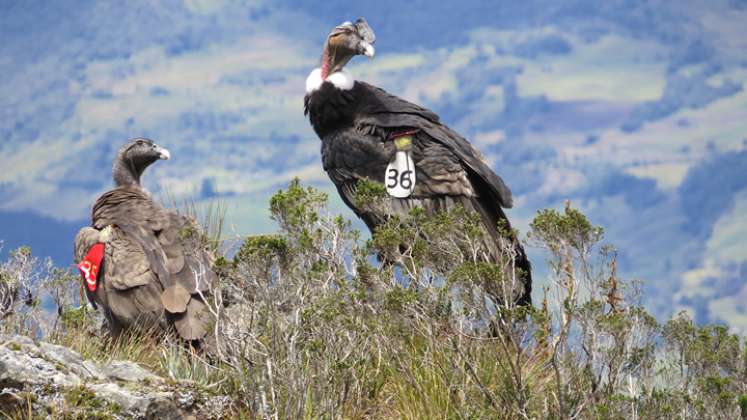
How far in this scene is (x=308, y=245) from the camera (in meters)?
7.70

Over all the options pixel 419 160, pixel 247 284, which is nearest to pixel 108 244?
pixel 247 284

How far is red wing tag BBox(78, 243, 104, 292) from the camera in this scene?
31.3ft

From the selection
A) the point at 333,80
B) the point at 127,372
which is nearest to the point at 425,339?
the point at 127,372

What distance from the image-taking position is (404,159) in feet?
36.6

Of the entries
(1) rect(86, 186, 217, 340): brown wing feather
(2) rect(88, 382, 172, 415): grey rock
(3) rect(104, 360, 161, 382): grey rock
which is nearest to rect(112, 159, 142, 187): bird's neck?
(1) rect(86, 186, 217, 340): brown wing feather

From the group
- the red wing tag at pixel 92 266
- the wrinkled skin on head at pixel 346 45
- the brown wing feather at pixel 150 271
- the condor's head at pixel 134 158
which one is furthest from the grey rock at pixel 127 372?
the wrinkled skin on head at pixel 346 45

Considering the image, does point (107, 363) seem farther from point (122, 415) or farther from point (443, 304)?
point (443, 304)

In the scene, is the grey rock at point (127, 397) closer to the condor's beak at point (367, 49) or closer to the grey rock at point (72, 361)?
the grey rock at point (72, 361)

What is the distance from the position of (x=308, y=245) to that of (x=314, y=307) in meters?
0.45

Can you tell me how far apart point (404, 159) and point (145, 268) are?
314 centimetres

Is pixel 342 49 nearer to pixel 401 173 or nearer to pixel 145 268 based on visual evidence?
pixel 401 173

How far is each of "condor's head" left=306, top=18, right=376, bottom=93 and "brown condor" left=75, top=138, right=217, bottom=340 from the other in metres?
2.73

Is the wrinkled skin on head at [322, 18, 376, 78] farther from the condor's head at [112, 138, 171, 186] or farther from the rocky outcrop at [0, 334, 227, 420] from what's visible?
the rocky outcrop at [0, 334, 227, 420]

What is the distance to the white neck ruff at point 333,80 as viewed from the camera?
11812mm
